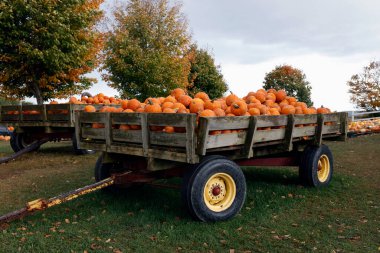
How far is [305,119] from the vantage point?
628 cm

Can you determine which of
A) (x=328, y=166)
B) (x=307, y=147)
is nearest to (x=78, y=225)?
(x=307, y=147)

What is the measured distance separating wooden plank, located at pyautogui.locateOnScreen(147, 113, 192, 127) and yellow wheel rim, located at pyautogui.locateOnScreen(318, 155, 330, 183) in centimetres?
382

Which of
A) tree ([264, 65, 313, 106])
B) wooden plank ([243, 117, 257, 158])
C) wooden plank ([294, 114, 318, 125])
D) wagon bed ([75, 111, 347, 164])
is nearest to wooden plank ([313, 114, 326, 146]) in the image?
wagon bed ([75, 111, 347, 164])

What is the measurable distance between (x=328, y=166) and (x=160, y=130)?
4045 millimetres

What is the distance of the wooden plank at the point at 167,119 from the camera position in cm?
453

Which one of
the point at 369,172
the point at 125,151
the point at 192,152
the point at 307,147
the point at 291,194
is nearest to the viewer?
the point at 192,152

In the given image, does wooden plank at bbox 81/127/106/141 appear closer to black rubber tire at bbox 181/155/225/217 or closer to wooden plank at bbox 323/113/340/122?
black rubber tire at bbox 181/155/225/217

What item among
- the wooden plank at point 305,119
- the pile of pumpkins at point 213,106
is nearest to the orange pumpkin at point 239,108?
the pile of pumpkins at point 213,106

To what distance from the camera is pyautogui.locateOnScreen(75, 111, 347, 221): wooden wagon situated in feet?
15.2

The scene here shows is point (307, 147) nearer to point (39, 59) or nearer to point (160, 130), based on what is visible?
point (160, 130)

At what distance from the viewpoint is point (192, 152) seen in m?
4.49

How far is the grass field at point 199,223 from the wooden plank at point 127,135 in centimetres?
112

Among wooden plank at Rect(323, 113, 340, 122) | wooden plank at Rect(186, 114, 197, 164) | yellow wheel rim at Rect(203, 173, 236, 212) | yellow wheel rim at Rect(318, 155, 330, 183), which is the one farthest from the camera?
yellow wheel rim at Rect(318, 155, 330, 183)

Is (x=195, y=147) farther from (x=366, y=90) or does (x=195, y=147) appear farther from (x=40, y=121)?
(x=366, y=90)
